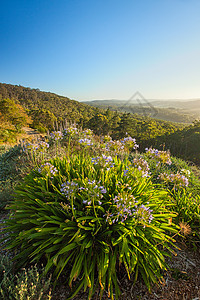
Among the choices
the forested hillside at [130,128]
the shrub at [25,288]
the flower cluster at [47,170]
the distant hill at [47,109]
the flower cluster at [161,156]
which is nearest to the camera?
the shrub at [25,288]

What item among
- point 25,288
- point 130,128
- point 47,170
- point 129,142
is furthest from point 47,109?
point 25,288

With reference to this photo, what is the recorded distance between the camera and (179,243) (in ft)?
9.95

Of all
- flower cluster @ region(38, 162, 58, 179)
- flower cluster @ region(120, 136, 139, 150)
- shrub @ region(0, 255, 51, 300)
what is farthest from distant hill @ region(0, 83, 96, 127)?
shrub @ region(0, 255, 51, 300)

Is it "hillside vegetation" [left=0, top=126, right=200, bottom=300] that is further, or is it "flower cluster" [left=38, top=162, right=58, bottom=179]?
"flower cluster" [left=38, top=162, right=58, bottom=179]

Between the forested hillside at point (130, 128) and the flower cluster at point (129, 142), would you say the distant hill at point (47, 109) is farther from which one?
the flower cluster at point (129, 142)

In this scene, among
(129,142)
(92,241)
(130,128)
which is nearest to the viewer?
(92,241)

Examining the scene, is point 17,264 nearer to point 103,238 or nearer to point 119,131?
point 103,238

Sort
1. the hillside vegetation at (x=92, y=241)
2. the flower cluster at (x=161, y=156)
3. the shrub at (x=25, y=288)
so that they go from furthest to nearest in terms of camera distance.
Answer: the flower cluster at (x=161, y=156), the hillside vegetation at (x=92, y=241), the shrub at (x=25, y=288)

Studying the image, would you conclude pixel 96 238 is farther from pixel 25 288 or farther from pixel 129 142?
pixel 129 142

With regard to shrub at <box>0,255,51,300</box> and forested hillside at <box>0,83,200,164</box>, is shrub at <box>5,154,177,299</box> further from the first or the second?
forested hillside at <box>0,83,200,164</box>

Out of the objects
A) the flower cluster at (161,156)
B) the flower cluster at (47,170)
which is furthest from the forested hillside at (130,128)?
the flower cluster at (47,170)

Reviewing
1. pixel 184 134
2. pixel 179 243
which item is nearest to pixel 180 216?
pixel 179 243

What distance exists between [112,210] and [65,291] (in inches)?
48.9

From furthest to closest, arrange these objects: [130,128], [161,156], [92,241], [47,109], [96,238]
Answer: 1. [47,109]
2. [130,128]
3. [161,156]
4. [96,238]
5. [92,241]
